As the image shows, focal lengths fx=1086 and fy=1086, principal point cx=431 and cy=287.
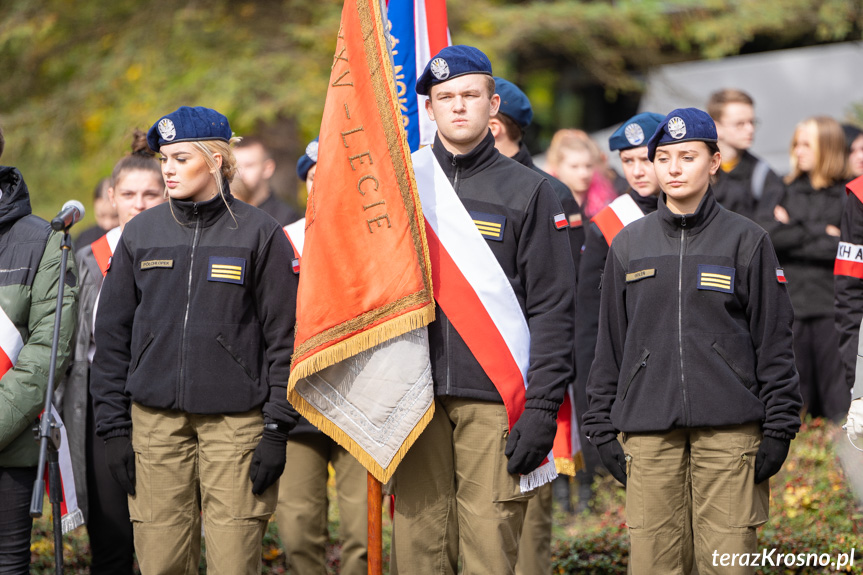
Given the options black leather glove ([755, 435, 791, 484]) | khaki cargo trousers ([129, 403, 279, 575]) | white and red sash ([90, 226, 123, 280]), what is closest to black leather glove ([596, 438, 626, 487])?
black leather glove ([755, 435, 791, 484])

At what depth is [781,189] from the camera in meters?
7.80

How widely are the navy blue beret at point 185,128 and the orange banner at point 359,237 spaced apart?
1.84 ft

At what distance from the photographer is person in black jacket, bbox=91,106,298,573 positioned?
14.6 ft

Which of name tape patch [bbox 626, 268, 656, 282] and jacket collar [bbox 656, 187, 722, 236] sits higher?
jacket collar [bbox 656, 187, 722, 236]

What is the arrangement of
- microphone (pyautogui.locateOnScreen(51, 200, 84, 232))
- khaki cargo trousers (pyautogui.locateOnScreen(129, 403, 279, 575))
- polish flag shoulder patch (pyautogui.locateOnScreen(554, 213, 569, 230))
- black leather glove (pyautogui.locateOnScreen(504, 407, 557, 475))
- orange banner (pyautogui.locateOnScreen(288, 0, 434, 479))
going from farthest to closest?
microphone (pyautogui.locateOnScreen(51, 200, 84, 232)) → khaki cargo trousers (pyautogui.locateOnScreen(129, 403, 279, 575)) → polish flag shoulder patch (pyautogui.locateOnScreen(554, 213, 569, 230)) → orange banner (pyautogui.locateOnScreen(288, 0, 434, 479)) → black leather glove (pyautogui.locateOnScreen(504, 407, 557, 475))

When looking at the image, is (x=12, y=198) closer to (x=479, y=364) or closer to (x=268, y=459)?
(x=268, y=459)

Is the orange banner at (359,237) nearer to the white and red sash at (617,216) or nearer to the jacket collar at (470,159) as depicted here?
the jacket collar at (470,159)

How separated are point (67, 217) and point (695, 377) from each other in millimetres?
2722

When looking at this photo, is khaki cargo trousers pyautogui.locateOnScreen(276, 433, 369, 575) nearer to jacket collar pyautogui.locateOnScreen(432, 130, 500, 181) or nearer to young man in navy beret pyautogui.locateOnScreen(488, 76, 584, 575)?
young man in navy beret pyautogui.locateOnScreen(488, 76, 584, 575)

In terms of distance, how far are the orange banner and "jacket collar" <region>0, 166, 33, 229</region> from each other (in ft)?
4.59

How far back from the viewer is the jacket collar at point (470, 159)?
4449 mm

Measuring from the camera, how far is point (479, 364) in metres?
4.29

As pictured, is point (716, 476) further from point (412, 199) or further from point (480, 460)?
point (412, 199)

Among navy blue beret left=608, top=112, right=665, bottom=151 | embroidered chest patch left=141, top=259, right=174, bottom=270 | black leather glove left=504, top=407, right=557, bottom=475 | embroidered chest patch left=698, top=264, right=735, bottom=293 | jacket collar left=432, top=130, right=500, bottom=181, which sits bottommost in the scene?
black leather glove left=504, top=407, right=557, bottom=475
